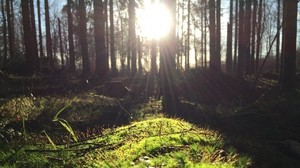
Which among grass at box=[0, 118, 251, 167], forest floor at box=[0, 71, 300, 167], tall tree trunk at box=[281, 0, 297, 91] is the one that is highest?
tall tree trunk at box=[281, 0, 297, 91]

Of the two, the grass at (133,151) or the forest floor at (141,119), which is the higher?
the grass at (133,151)

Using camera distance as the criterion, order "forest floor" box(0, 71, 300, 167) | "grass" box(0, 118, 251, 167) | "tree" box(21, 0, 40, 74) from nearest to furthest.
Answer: "grass" box(0, 118, 251, 167) < "forest floor" box(0, 71, 300, 167) < "tree" box(21, 0, 40, 74)

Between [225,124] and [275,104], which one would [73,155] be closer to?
[225,124]

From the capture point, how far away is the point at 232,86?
17.7 metres

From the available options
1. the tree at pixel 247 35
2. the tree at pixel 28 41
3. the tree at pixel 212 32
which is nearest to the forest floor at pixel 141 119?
the tree at pixel 28 41

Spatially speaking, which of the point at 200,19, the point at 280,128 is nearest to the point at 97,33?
the point at 280,128

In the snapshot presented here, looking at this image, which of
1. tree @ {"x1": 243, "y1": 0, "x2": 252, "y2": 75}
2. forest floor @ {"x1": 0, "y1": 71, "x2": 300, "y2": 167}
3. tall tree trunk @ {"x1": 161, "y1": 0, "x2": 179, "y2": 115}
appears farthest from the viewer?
tree @ {"x1": 243, "y1": 0, "x2": 252, "y2": 75}

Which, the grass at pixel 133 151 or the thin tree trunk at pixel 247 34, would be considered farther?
the thin tree trunk at pixel 247 34

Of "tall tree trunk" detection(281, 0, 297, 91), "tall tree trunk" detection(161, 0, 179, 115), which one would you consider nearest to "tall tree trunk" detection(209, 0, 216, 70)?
"tall tree trunk" detection(281, 0, 297, 91)

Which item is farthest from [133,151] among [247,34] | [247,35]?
[247,34]

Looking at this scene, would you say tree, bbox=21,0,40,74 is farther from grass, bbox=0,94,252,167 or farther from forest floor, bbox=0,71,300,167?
grass, bbox=0,94,252,167

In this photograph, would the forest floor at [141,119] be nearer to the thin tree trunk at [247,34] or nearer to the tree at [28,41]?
the tree at [28,41]

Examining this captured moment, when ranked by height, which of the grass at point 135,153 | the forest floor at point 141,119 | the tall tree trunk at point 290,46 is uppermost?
the tall tree trunk at point 290,46

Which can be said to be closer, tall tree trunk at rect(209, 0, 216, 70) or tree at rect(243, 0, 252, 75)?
tall tree trunk at rect(209, 0, 216, 70)
